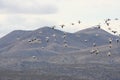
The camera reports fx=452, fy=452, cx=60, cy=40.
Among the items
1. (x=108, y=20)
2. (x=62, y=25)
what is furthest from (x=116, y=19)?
(x=62, y=25)

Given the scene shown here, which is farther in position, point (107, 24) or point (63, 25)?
point (63, 25)

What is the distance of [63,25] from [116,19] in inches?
651

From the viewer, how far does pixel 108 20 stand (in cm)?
11138

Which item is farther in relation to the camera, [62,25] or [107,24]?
[62,25]

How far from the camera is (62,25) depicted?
118 metres

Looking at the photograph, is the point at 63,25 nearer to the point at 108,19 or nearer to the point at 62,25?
the point at 62,25

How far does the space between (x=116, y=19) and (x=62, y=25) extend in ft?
51.2

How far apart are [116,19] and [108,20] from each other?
2.44m

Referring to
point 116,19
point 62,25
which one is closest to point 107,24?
point 116,19

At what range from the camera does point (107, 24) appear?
109 m

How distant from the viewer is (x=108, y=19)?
113 metres

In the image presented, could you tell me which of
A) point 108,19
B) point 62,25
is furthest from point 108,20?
point 62,25

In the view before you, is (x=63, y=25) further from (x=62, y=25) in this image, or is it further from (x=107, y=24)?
(x=107, y=24)

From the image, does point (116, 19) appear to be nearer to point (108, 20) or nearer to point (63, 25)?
point (108, 20)
